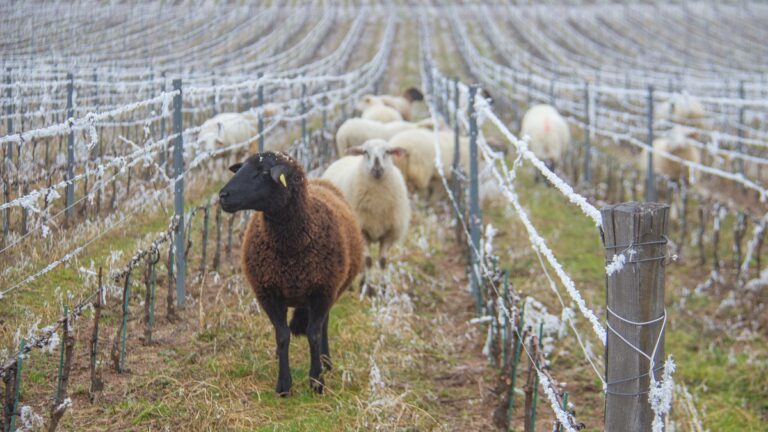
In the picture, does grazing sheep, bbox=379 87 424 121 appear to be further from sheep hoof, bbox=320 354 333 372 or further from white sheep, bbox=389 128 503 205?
sheep hoof, bbox=320 354 333 372

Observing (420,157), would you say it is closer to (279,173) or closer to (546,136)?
(546,136)

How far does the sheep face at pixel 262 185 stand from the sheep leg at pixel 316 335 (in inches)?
24.6

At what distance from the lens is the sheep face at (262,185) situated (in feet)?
15.4

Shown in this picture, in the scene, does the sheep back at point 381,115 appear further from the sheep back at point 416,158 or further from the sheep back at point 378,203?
the sheep back at point 378,203

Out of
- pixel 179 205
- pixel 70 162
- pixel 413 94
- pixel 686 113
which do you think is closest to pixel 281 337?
pixel 179 205

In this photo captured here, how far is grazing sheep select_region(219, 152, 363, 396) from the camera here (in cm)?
483

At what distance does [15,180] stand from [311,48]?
33.7 meters

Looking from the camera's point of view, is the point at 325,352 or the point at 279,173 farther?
the point at 325,352

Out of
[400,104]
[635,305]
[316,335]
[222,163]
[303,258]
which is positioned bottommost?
[316,335]

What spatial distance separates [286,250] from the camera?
489 cm

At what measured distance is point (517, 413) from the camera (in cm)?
523

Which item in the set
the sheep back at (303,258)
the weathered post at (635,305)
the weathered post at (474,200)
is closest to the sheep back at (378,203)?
the weathered post at (474,200)

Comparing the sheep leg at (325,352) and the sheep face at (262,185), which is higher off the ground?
Answer: the sheep face at (262,185)

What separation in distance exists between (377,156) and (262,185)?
2.82 metres
